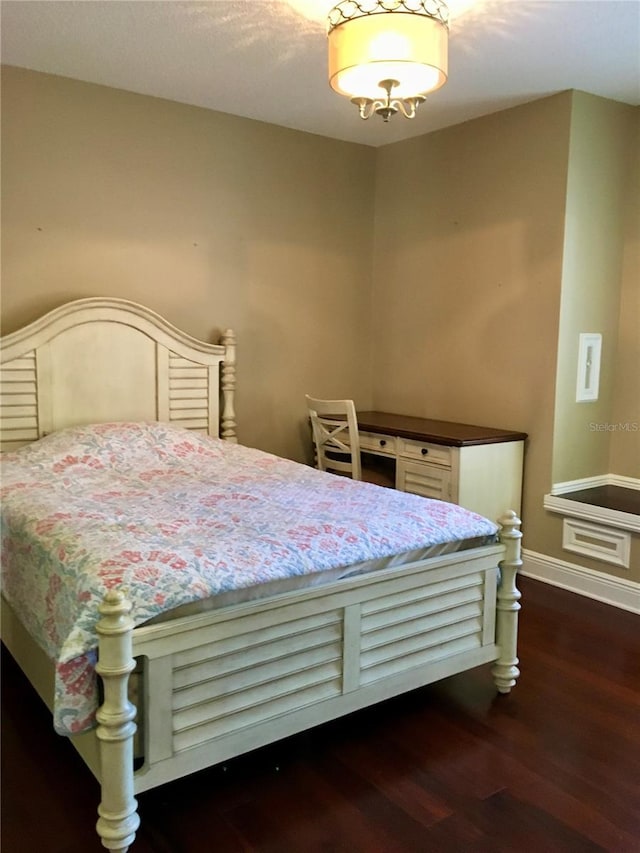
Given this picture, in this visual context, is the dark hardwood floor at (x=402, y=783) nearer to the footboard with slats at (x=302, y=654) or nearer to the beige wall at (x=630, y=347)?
the footboard with slats at (x=302, y=654)

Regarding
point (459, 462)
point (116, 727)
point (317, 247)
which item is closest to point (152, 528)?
point (116, 727)

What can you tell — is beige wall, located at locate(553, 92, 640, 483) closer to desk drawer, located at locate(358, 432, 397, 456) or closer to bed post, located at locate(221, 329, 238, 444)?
desk drawer, located at locate(358, 432, 397, 456)

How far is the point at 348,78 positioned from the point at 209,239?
5.97 feet

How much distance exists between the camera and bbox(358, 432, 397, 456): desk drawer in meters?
3.93

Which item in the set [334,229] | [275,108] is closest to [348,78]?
[275,108]

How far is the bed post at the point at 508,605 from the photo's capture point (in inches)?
95.3

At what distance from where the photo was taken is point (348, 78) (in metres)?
2.29

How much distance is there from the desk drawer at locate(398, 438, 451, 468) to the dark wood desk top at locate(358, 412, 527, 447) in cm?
3

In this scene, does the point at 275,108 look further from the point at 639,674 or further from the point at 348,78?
the point at 639,674

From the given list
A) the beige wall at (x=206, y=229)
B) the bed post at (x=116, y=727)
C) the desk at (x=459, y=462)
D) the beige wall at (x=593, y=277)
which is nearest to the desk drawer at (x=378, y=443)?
the desk at (x=459, y=462)

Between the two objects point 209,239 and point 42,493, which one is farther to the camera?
point 209,239

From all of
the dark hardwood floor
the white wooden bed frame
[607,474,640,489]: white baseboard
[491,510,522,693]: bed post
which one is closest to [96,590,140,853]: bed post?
the white wooden bed frame

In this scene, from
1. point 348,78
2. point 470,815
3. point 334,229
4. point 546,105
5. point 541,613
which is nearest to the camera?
point 470,815

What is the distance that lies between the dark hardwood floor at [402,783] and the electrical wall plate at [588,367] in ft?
5.36
